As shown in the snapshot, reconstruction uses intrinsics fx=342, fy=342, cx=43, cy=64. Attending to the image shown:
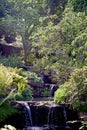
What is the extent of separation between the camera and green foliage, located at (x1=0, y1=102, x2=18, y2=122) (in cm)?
1307

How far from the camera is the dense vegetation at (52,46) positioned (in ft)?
46.6

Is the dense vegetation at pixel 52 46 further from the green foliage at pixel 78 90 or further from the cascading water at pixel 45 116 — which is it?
the cascading water at pixel 45 116

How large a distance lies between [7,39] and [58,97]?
60.7 ft

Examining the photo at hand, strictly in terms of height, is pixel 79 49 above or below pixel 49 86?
above

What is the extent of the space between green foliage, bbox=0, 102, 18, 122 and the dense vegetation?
0.87 ft

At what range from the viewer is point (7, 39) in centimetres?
3247

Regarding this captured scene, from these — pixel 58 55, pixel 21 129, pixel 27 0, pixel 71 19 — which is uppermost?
pixel 27 0

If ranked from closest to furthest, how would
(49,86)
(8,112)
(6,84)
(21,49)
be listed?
(8,112) → (6,84) → (49,86) → (21,49)

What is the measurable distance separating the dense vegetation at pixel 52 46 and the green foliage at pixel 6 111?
27cm

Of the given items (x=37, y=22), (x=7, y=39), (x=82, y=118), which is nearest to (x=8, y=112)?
(x=82, y=118)

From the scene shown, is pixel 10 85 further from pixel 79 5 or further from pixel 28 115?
pixel 79 5

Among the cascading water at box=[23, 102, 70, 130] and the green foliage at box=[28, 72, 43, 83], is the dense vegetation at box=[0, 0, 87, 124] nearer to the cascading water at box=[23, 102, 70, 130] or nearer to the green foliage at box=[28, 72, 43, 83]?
the green foliage at box=[28, 72, 43, 83]

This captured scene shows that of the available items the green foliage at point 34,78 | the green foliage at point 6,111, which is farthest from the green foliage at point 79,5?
the green foliage at point 6,111

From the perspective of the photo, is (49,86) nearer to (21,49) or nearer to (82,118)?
(82,118)
